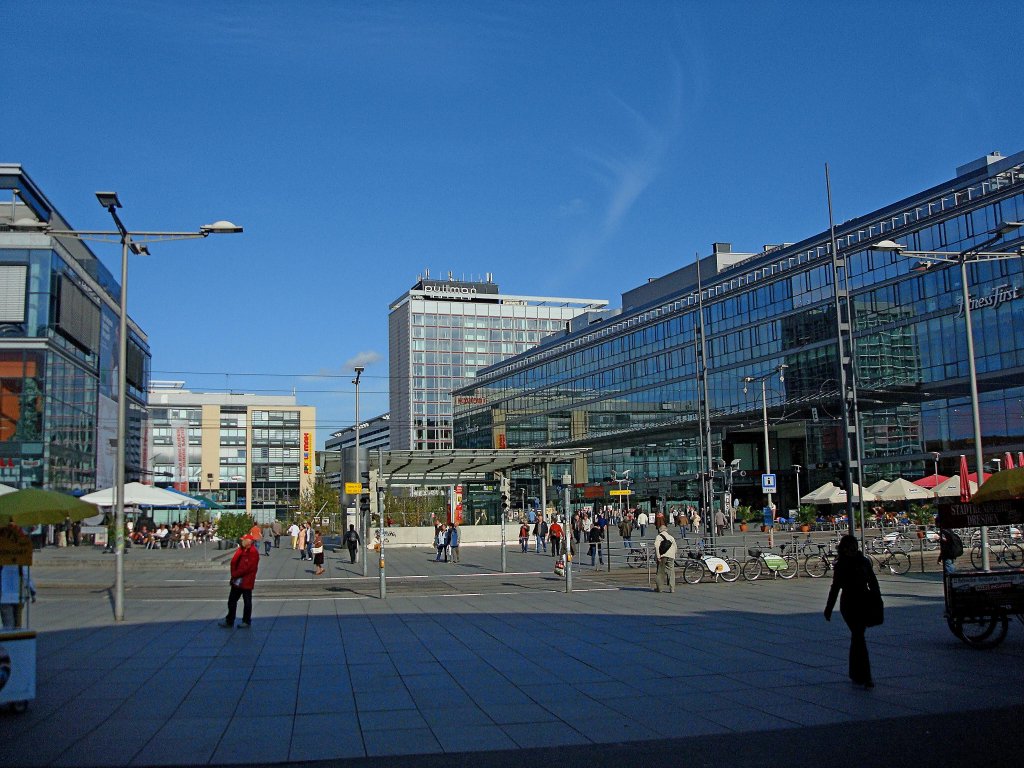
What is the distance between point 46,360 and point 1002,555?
52916 mm

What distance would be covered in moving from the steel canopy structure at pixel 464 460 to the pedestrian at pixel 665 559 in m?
13.7

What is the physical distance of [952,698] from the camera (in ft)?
33.0

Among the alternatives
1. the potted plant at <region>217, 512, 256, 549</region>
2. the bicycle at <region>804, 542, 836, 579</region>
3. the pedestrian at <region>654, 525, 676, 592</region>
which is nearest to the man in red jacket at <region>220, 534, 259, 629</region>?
the pedestrian at <region>654, 525, 676, 592</region>

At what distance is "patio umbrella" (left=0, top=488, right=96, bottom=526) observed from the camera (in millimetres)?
12617

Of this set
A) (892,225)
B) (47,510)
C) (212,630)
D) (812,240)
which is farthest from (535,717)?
(812,240)

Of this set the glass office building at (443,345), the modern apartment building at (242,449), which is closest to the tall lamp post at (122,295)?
the modern apartment building at (242,449)

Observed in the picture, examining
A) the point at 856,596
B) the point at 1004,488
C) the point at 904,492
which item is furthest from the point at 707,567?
the point at 904,492

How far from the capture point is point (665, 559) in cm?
2312

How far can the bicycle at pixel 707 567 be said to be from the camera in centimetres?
2548

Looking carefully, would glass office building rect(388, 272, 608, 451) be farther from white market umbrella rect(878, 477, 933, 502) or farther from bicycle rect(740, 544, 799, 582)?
bicycle rect(740, 544, 799, 582)

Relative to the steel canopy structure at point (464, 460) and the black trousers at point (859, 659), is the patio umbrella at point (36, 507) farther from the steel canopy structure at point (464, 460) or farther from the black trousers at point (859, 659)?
the steel canopy structure at point (464, 460)

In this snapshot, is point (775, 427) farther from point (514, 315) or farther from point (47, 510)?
point (514, 315)

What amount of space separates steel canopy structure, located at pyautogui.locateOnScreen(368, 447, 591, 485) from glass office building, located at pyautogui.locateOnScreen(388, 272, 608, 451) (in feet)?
392

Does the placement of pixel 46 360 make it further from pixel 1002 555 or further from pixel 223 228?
pixel 1002 555
